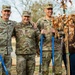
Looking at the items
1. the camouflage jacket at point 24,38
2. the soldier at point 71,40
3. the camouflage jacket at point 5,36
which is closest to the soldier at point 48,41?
the soldier at point 71,40

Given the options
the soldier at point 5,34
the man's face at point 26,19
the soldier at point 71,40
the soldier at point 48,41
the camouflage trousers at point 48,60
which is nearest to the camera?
the soldier at point 71,40

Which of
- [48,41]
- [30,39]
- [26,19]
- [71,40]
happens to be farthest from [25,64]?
[71,40]

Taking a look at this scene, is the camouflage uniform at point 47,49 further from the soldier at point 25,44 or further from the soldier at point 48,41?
the soldier at point 25,44

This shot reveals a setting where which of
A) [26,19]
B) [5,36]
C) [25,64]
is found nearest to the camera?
[5,36]

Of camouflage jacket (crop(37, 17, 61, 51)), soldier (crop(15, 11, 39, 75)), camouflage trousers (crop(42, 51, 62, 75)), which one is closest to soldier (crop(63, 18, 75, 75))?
camouflage trousers (crop(42, 51, 62, 75))

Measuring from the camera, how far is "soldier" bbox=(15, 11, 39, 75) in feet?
28.1

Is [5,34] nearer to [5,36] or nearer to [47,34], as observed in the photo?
[5,36]

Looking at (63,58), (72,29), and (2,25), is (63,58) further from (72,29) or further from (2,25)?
(2,25)

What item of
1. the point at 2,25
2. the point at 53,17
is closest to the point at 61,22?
the point at 53,17

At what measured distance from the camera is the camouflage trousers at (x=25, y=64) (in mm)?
8609

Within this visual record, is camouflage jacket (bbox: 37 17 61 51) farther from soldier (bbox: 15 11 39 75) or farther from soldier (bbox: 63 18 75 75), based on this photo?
soldier (bbox: 63 18 75 75)

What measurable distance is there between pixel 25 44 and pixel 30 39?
0.17m

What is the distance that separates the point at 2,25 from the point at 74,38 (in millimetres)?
1756

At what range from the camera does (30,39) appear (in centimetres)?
861
